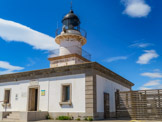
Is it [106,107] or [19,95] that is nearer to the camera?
[106,107]

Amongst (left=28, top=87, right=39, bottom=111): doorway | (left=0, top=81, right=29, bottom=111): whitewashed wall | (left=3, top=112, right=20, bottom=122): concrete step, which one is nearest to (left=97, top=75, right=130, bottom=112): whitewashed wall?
(left=28, top=87, right=39, bottom=111): doorway

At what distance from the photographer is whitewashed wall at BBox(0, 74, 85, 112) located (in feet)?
47.8

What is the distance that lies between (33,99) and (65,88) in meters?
3.86

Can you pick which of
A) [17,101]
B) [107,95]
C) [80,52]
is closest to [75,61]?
[80,52]

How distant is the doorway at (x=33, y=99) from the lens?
1733cm

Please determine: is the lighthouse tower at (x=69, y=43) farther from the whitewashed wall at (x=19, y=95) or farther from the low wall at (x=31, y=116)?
the low wall at (x=31, y=116)

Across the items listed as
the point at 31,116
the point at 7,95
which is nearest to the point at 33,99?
the point at 7,95

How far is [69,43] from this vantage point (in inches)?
794

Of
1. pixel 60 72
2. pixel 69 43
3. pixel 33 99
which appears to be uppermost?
pixel 69 43

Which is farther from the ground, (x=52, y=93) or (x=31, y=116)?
(x=52, y=93)

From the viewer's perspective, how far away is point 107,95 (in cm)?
1625

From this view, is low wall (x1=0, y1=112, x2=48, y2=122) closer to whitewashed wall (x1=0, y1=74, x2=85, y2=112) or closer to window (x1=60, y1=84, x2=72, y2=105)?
whitewashed wall (x1=0, y1=74, x2=85, y2=112)

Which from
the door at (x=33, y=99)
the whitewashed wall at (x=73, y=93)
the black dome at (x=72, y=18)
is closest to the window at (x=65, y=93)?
the whitewashed wall at (x=73, y=93)

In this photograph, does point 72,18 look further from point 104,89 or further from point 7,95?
point 7,95
